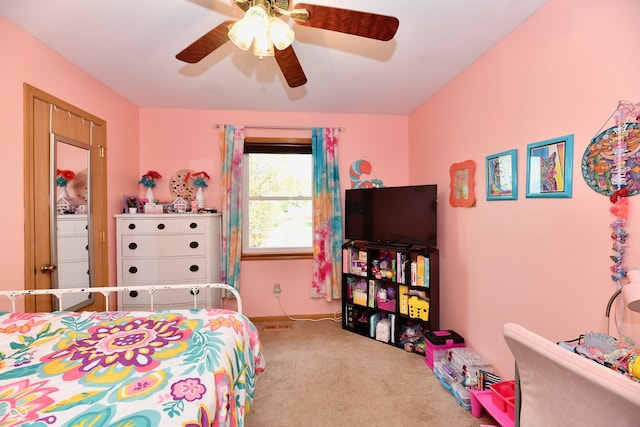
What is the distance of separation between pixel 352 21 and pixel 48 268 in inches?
102

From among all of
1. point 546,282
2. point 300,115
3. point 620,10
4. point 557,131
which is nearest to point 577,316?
point 546,282

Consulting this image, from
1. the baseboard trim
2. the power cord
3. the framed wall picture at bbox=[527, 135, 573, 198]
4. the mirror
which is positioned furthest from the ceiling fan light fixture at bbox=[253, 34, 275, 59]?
the baseboard trim

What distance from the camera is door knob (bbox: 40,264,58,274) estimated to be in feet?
6.83

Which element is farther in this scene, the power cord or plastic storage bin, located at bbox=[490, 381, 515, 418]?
the power cord

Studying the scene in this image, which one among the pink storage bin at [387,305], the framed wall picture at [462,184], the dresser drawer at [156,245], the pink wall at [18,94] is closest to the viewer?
the pink wall at [18,94]

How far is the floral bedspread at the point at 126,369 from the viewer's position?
88cm

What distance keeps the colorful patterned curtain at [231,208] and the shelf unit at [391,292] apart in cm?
125

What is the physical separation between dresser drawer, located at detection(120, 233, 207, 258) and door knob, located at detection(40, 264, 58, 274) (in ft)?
2.39

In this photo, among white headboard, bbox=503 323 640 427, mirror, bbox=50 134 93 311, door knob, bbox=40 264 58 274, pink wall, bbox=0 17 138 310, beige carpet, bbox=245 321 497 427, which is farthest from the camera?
mirror, bbox=50 134 93 311

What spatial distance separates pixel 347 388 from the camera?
2.28 meters

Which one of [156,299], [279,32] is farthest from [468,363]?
[156,299]

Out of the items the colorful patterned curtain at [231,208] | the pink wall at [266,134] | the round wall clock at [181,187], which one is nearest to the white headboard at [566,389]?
the pink wall at [266,134]

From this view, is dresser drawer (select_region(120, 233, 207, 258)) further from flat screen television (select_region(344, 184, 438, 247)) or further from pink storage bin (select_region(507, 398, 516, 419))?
pink storage bin (select_region(507, 398, 516, 419))

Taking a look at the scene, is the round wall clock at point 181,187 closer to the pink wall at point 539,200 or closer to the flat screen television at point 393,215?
the flat screen television at point 393,215
